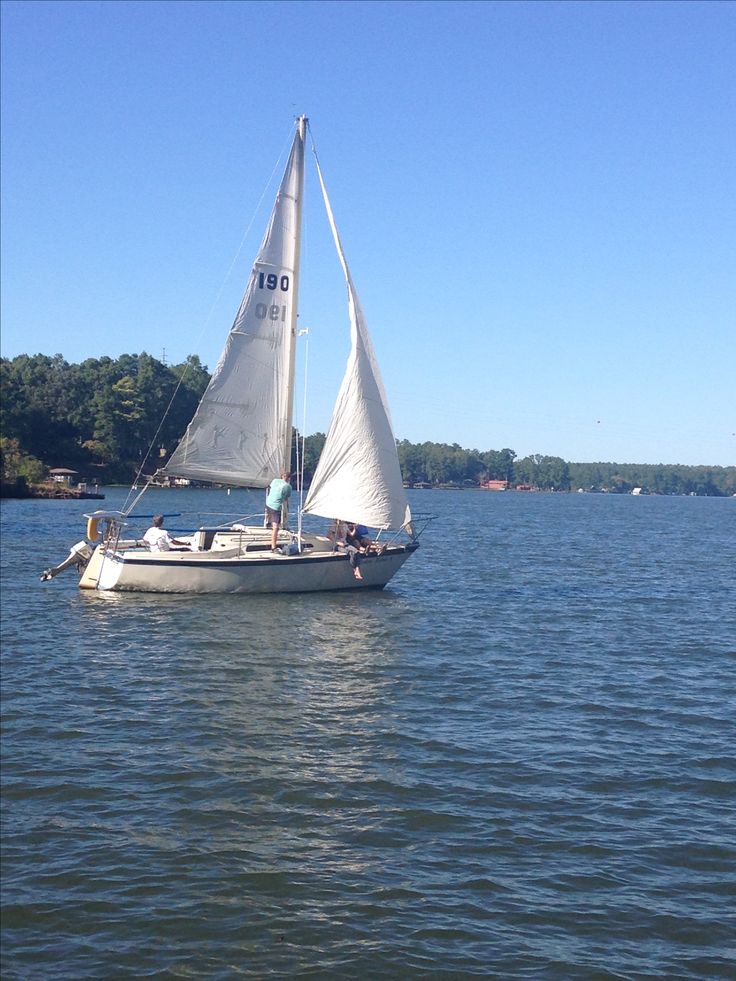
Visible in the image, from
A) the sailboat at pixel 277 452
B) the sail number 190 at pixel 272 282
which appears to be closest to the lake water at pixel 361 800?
the sailboat at pixel 277 452

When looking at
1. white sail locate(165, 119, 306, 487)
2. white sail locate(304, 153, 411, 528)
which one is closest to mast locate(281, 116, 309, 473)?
white sail locate(165, 119, 306, 487)

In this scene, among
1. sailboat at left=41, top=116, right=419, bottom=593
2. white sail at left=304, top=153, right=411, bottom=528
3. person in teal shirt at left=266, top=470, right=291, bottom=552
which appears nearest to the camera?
sailboat at left=41, top=116, right=419, bottom=593

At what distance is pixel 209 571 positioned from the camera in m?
29.1

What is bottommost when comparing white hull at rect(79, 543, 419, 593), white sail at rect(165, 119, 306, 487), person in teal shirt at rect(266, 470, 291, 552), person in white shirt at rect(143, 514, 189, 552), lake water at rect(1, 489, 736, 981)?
lake water at rect(1, 489, 736, 981)

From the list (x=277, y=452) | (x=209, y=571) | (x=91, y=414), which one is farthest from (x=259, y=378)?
(x=91, y=414)

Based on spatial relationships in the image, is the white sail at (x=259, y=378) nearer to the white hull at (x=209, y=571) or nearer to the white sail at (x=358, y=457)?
the white sail at (x=358, y=457)

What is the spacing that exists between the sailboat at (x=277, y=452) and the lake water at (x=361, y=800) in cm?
335

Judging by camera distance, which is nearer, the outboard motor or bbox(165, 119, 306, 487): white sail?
the outboard motor

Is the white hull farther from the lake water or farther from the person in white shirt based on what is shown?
the lake water

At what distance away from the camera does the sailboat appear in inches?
1166

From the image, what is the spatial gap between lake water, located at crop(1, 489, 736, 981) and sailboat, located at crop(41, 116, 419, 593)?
11.0 feet

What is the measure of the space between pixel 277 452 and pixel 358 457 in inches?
115

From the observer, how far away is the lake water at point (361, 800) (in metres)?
9.33

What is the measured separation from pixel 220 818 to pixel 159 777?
1.61 metres
